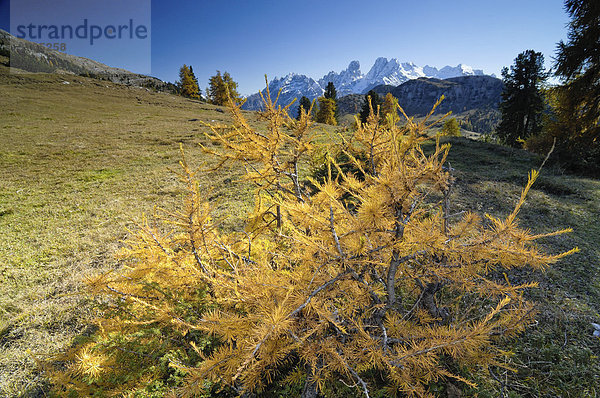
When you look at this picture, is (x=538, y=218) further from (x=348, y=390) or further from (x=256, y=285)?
(x=256, y=285)

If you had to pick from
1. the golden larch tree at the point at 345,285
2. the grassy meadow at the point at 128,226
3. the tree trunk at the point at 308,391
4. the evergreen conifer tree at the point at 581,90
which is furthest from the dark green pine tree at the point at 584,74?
the tree trunk at the point at 308,391

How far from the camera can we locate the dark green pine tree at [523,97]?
19.2 m

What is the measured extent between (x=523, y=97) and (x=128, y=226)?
96.9ft

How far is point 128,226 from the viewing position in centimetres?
749

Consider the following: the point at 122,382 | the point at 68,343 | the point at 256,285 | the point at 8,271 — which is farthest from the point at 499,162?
the point at 8,271

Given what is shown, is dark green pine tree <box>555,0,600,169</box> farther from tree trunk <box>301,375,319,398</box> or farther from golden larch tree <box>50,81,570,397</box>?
tree trunk <box>301,375,319,398</box>

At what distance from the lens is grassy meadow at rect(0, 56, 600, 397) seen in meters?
2.85

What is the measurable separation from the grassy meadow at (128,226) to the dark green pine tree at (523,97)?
8.96 meters

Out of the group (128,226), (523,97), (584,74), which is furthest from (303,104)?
(128,226)

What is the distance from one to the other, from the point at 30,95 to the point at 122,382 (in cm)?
5228

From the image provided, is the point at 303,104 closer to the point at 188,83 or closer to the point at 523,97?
the point at 523,97

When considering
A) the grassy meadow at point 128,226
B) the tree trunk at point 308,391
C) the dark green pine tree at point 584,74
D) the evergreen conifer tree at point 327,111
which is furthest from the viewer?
the evergreen conifer tree at point 327,111

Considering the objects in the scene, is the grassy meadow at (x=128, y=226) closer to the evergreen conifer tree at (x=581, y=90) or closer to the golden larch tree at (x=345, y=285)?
the golden larch tree at (x=345, y=285)

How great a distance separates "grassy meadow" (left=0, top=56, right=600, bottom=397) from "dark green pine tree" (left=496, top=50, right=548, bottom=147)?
8964 mm
